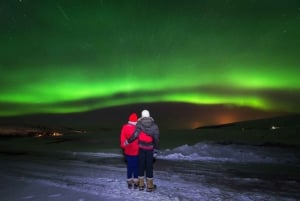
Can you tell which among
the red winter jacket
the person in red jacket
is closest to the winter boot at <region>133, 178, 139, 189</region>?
the person in red jacket

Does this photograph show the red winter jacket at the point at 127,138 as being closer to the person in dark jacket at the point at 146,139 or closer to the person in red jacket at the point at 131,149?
the person in red jacket at the point at 131,149

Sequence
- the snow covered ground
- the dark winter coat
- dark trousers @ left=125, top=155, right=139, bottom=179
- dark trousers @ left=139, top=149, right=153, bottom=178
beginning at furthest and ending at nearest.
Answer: dark trousers @ left=125, top=155, right=139, bottom=179 < dark trousers @ left=139, top=149, right=153, bottom=178 < the dark winter coat < the snow covered ground

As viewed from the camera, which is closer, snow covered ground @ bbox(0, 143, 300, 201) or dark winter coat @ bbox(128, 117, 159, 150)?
snow covered ground @ bbox(0, 143, 300, 201)

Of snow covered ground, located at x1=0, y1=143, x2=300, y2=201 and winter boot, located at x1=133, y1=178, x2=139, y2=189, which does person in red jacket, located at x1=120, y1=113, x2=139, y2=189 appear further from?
snow covered ground, located at x1=0, y1=143, x2=300, y2=201

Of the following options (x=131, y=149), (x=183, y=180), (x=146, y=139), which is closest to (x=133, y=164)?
(x=131, y=149)

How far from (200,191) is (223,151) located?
9.65 meters

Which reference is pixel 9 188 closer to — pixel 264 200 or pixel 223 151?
pixel 264 200

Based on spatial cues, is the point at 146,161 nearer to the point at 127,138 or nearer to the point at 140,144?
the point at 140,144

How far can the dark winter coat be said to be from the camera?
30.7ft

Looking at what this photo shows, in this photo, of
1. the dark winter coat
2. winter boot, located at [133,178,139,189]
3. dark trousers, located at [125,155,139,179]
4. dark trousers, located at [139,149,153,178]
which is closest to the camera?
the dark winter coat

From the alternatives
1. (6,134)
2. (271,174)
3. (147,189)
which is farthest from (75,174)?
(6,134)

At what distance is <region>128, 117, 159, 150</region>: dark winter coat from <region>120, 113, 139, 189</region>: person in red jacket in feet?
0.73

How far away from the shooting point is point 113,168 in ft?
48.3

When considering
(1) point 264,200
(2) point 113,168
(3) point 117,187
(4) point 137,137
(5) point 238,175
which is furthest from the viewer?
(2) point 113,168
